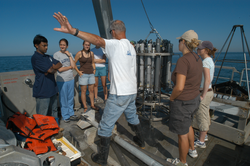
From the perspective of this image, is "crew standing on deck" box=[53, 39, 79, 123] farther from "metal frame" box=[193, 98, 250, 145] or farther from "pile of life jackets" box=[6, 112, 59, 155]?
"metal frame" box=[193, 98, 250, 145]

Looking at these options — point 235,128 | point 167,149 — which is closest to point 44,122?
point 167,149

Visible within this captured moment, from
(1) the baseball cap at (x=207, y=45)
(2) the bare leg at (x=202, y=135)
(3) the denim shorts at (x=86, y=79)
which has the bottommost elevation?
(2) the bare leg at (x=202, y=135)

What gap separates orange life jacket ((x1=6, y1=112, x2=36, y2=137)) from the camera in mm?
2514

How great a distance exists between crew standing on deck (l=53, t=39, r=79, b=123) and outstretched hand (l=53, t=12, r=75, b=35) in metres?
2.02

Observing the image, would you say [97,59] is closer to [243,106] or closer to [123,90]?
[123,90]

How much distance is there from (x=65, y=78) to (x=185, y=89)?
3.00 meters

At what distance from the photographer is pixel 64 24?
185 centimetres

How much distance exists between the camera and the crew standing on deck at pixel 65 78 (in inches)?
148

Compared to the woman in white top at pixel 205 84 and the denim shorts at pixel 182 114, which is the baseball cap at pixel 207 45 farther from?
the denim shorts at pixel 182 114

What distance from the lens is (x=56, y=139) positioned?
2.85 m

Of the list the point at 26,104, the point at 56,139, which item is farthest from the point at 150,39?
the point at 26,104

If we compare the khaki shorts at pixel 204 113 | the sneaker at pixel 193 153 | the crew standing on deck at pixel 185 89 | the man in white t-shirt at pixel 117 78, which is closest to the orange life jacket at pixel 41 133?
the man in white t-shirt at pixel 117 78

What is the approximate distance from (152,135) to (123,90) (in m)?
1.66

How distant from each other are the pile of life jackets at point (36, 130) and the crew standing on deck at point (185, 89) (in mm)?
2116
